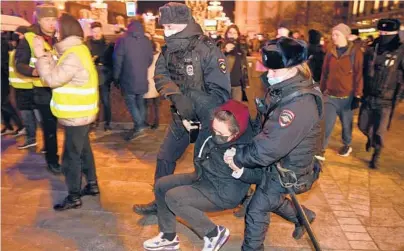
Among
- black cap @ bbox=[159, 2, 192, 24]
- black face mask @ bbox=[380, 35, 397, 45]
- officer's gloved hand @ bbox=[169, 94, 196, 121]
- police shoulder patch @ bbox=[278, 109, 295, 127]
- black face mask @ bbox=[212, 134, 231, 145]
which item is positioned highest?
black cap @ bbox=[159, 2, 192, 24]

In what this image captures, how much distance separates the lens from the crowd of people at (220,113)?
253 cm

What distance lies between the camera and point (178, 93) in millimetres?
3234

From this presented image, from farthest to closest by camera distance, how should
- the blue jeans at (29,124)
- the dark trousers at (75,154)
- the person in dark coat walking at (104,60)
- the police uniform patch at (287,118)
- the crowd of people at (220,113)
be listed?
the person in dark coat walking at (104,60), the blue jeans at (29,124), the dark trousers at (75,154), the crowd of people at (220,113), the police uniform patch at (287,118)

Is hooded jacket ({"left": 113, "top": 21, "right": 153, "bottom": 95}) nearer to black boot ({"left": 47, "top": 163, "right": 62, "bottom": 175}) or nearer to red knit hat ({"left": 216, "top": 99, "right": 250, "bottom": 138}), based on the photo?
black boot ({"left": 47, "top": 163, "right": 62, "bottom": 175})

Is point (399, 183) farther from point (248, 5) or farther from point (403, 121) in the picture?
point (248, 5)

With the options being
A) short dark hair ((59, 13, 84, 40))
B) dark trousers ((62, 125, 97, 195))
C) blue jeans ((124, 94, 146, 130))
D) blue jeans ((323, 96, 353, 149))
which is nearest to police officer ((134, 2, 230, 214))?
short dark hair ((59, 13, 84, 40))

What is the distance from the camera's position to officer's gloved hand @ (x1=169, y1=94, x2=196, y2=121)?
3.21 metres

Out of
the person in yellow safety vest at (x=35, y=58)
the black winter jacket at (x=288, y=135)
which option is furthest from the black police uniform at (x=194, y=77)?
the person in yellow safety vest at (x=35, y=58)

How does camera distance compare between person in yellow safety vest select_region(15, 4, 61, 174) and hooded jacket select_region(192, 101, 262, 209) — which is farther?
person in yellow safety vest select_region(15, 4, 61, 174)

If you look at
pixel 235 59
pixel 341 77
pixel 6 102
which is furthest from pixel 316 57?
pixel 6 102

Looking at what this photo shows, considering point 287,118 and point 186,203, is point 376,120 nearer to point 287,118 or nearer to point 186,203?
point 287,118

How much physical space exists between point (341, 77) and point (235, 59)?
193cm

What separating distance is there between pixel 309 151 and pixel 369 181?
8.63 feet

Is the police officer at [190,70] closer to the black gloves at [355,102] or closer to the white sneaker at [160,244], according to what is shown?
the white sneaker at [160,244]
